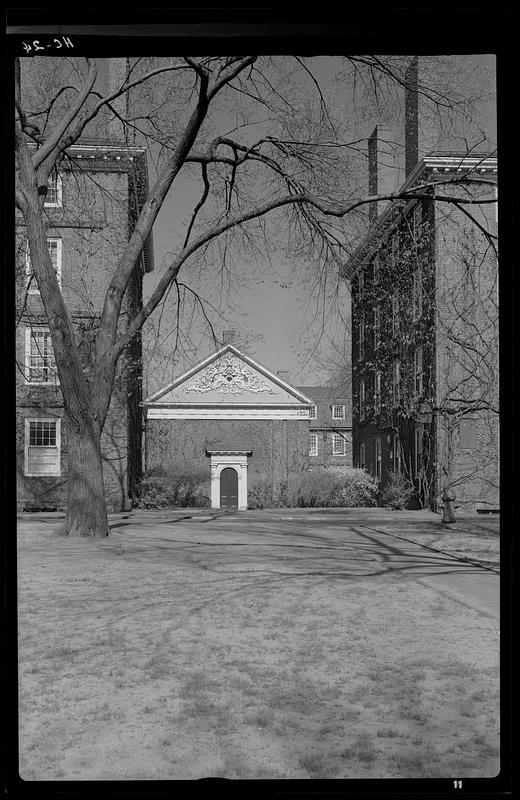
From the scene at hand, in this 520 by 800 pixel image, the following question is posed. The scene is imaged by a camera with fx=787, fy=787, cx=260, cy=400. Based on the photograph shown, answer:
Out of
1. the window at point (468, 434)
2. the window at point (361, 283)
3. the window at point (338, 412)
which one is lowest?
the window at point (468, 434)

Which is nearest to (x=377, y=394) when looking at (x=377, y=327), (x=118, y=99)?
(x=377, y=327)

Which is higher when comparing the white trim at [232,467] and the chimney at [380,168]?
the chimney at [380,168]

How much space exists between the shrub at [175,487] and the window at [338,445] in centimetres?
703

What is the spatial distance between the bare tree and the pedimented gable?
6.93 metres

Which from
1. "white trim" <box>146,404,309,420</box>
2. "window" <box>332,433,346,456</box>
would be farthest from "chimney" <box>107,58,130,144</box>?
"window" <box>332,433,346,456</box>

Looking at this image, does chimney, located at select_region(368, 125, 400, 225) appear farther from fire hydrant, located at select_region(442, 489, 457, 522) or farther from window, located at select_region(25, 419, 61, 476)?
window, located at select_region(25, 419, 61, 476)

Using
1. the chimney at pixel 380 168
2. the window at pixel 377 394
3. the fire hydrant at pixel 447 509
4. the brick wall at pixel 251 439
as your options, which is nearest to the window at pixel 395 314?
the chimney at pixel 380 168

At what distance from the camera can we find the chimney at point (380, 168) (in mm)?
7203

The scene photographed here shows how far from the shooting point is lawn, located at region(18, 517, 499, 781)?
7.14 ft

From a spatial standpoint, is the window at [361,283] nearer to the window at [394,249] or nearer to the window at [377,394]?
the window at [394,249]

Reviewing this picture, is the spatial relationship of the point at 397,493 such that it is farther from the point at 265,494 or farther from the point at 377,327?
the point at 377,327
